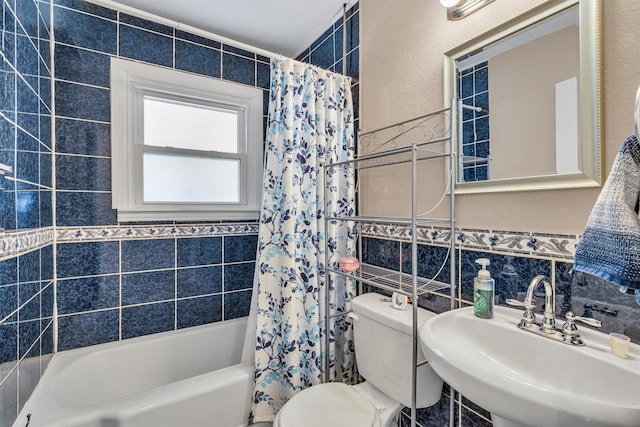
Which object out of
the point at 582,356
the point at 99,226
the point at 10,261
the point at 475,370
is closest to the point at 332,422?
the point at 475,370

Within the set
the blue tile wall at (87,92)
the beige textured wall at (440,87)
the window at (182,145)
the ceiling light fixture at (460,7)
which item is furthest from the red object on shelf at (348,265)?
the blue tile wall at (87,92)

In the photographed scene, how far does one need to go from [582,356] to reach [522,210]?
453 mm

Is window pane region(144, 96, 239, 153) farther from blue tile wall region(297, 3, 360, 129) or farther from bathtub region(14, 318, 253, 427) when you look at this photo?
bathtub region(14, 318, 253, 427)

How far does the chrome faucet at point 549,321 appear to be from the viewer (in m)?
0.80

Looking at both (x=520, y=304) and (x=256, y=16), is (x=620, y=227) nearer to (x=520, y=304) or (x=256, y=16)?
(x=520, y=304)

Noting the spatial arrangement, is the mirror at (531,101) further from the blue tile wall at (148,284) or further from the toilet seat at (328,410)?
the blue tile wall at (148,284)

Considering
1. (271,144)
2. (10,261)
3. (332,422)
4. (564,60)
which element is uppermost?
(564,60)

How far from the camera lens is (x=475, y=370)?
677 millimetres

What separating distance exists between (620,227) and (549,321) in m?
0.38

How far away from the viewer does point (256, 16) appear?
6.11 feet

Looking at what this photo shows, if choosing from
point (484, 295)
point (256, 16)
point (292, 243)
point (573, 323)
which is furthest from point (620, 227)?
point (256, 16)

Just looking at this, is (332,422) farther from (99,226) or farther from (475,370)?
(99,226)

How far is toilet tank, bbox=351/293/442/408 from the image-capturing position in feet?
3.76

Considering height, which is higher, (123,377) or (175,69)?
(175,69)
